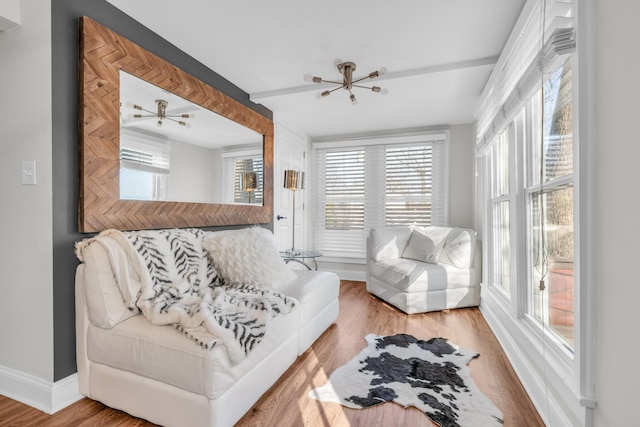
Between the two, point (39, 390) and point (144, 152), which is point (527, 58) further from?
point (39, 390)

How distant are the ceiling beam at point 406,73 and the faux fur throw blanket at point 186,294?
182 cm

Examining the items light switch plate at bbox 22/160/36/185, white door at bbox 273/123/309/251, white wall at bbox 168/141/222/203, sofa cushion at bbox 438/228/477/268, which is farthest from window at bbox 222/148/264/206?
sofa cushion at bbox 438/228/477/268

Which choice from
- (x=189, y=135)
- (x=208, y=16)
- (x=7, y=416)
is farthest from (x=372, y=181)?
(x=7, y=416)

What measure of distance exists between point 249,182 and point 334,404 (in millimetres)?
2313

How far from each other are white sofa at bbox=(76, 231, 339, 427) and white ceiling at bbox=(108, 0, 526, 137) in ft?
5.40

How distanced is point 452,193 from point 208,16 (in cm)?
366

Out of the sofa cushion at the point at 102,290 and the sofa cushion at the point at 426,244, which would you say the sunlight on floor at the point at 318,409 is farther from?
the sofa cushion at the point at 426,244

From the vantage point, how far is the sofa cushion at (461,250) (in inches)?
136

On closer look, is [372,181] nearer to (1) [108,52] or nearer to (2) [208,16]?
(2) [208,16]

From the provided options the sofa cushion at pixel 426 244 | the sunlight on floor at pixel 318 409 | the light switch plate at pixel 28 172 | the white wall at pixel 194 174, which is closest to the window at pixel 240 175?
the white wall at pixel 194 174

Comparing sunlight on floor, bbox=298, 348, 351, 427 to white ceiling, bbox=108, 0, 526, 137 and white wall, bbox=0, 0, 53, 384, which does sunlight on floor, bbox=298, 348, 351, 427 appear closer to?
white wall, bbox=0, 0, 53, 384

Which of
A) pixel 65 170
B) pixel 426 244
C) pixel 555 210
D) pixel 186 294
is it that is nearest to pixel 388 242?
pixel 426 244

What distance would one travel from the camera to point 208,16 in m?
2.05

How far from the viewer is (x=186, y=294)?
1819 mm
